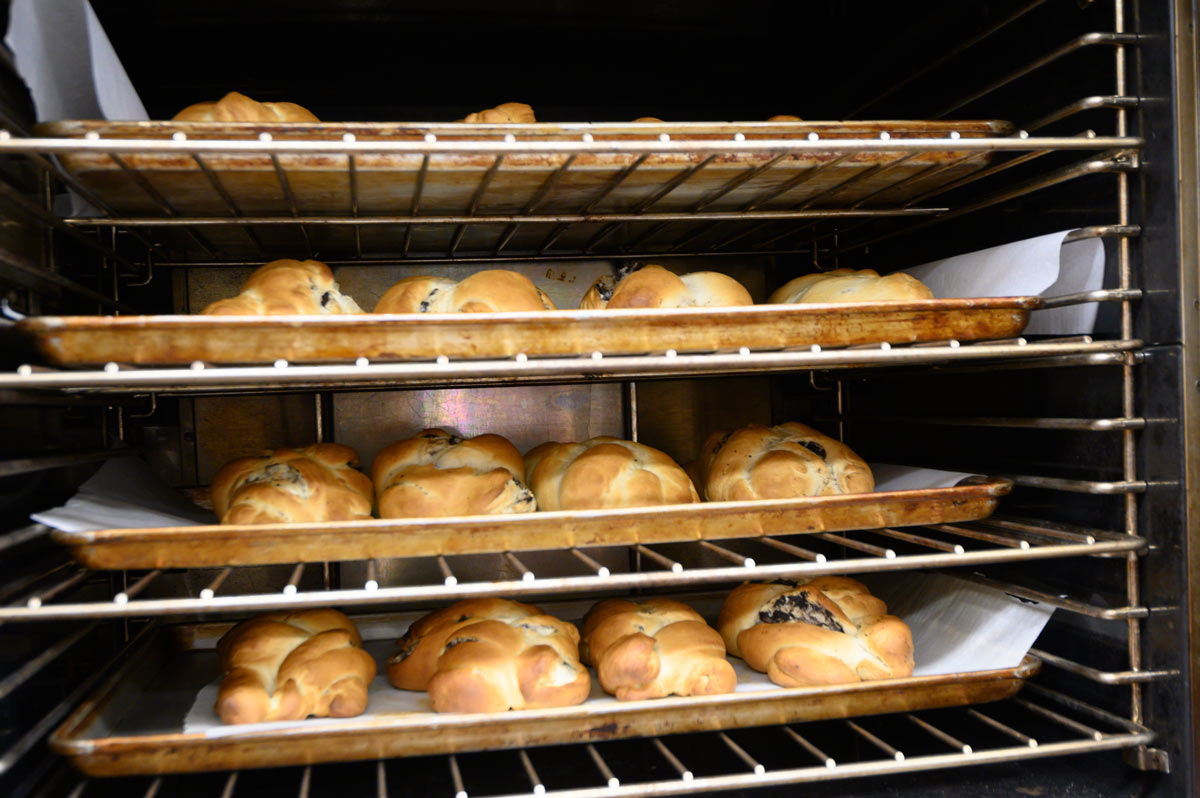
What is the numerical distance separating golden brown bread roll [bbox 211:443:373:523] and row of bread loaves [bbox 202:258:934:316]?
0.87 feet

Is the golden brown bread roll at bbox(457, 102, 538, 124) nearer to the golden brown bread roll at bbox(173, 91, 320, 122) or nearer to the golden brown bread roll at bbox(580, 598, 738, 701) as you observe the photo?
the golden brown bread roll at bbox(173, 91, 320, 122)


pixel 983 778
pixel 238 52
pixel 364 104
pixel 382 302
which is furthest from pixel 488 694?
pixel 238 52

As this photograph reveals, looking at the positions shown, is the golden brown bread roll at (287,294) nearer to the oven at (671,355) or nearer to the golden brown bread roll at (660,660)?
the oven at (671,355)

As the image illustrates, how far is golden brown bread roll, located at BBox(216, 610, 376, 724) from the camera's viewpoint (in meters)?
1.19

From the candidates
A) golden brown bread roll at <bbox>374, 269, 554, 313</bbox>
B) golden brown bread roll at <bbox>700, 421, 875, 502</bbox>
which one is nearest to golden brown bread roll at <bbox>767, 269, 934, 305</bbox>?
golden brown bread roll at <bbox>700, 421, 875, 502</bbox>

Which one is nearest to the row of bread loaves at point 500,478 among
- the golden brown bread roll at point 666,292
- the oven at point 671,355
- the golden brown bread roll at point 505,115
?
the oven at point 671,355

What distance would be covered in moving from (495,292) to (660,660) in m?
0.61

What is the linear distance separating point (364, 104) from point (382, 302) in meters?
0.53

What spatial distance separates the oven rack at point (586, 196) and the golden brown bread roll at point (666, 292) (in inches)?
6.0

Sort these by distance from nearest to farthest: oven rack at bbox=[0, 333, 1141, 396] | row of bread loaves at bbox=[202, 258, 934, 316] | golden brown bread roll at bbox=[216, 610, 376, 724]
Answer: oven rack at bbox=[0, 333, 1141, 396], golden brown bread roll at bbox=[216, 610, 376, 724], row of bread loaves at bbox=[202, 258, 934, 316]

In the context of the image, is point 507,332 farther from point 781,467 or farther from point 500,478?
point 781,467

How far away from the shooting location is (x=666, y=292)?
1.42 m

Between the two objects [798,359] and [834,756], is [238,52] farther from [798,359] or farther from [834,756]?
[834,756]

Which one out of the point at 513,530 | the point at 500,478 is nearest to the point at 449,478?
the point at 500,478
